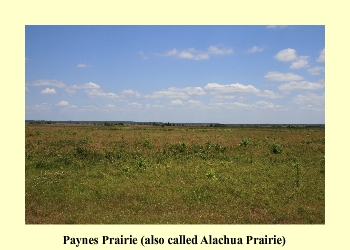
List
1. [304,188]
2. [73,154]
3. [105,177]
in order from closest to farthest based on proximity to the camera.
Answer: [304,188] < [105,177] < [73,154]

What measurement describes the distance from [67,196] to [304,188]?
424 inches

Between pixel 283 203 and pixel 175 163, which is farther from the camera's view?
pixel 175 163

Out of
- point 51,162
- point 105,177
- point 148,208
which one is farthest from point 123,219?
point 51,162

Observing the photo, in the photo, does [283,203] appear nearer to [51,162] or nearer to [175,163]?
[175,163]

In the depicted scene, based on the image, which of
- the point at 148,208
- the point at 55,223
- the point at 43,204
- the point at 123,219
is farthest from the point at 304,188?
the point at 43,204

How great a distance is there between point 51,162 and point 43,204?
7.13m

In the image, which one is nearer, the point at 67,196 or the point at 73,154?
the point at 67,196

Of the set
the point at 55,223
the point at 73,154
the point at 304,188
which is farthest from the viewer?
the point at 73,154

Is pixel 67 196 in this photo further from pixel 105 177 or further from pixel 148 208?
pixel 148 208

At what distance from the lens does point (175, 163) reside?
1702 centimetres
